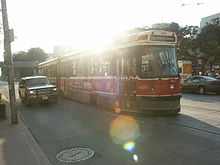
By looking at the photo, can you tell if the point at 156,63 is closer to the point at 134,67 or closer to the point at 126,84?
the point at 134,67

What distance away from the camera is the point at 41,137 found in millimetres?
7016

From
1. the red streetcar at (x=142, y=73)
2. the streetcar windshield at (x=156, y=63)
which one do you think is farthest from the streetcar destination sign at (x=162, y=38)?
the streetcar windshield at (x=156, y=63)

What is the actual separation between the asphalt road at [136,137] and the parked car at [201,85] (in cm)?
808

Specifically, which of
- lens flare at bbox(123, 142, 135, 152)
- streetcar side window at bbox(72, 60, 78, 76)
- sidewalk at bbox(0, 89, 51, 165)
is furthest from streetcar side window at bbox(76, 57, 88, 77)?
lens flare at bbox(123, 142, 135, 152)

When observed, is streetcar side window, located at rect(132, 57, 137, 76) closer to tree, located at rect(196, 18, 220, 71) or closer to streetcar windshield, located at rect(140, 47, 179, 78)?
streetcar windshield, located at rect(140, 47, 179, 78)

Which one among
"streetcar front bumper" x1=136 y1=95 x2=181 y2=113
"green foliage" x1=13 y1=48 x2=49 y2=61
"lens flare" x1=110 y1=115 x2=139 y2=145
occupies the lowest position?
"lens flare" x1=110 y1=115 x2=139 y2=145

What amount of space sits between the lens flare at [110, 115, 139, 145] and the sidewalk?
204 centimetres

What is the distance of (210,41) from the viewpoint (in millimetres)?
39156

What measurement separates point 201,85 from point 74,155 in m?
14.8

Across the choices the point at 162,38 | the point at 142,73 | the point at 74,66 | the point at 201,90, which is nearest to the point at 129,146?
the point at 142,73

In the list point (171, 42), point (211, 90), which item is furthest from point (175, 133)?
point (211, 90)

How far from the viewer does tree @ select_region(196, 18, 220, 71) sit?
38750 mm

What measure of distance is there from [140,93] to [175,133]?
8.00ft

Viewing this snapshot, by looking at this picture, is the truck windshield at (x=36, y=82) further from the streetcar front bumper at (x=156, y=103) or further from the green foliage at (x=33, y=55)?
the green foliage at (x=33, y=55)
